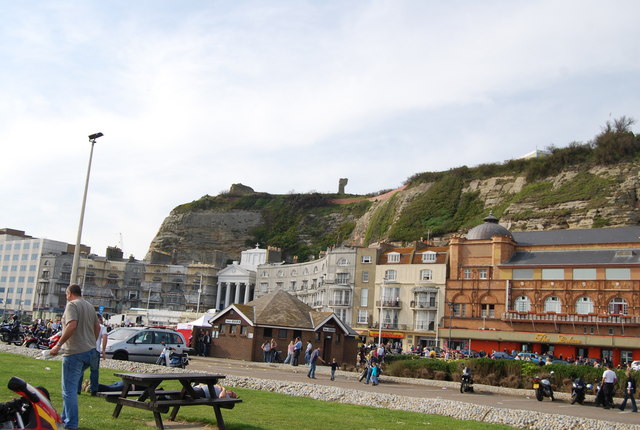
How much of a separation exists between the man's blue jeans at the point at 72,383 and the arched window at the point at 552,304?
63.0 metres

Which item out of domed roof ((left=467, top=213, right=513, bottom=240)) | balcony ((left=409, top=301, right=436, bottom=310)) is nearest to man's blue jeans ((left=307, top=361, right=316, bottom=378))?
balcony ((left=409, top=301, right=436, bottom=310))

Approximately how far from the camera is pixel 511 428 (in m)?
14.2

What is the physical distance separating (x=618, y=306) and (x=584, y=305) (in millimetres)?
3175

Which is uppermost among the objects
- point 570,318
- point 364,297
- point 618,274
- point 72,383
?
point 618,274

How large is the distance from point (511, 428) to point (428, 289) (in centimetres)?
6140

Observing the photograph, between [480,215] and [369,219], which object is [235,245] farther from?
[480,215]

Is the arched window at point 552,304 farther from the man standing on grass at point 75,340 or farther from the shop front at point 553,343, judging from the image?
the man standing on grass at point 75,340

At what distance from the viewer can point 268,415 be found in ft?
42.4

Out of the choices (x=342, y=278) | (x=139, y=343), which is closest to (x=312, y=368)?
(x=139, y=343)

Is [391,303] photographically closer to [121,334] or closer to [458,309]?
[458,309]

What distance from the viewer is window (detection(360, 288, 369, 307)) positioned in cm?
8175

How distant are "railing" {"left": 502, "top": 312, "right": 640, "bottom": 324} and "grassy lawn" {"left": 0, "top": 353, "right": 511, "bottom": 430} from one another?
A: 53.2 metres

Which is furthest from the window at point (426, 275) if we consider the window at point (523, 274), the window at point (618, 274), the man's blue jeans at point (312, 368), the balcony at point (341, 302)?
the man's blue jeans at point (312, 368)

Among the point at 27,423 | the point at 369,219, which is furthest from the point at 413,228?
the point at 27,423
